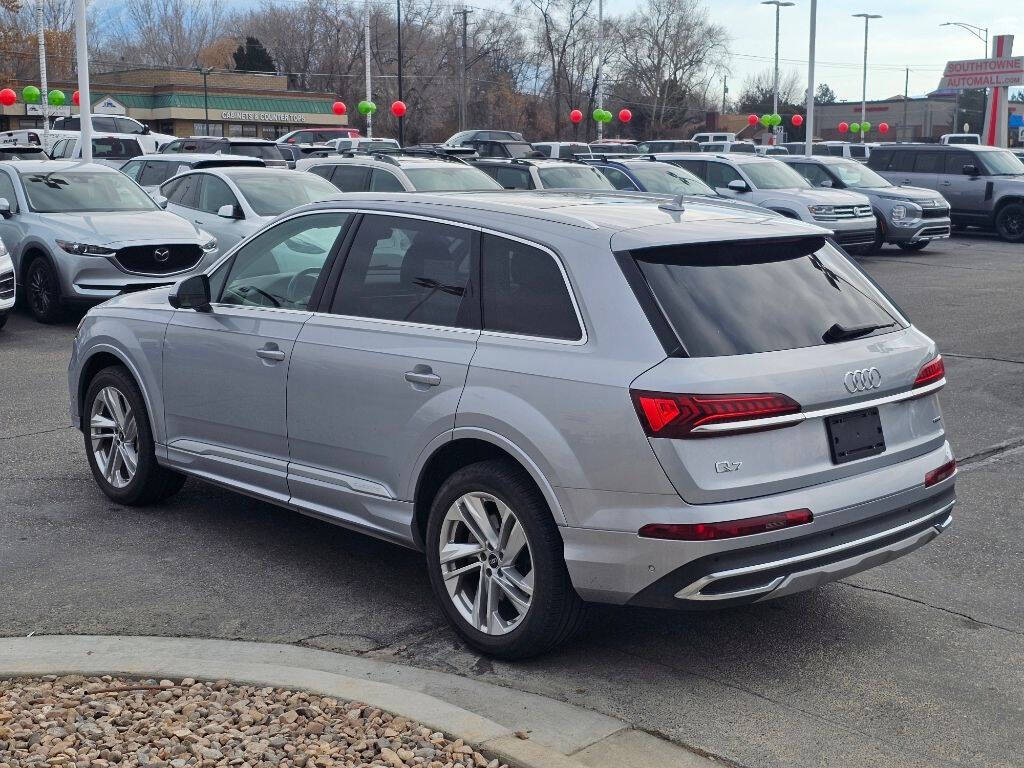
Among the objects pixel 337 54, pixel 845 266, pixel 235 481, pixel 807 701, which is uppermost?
pixel 337 54

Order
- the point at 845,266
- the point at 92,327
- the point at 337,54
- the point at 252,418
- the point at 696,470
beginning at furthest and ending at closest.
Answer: the point at 337,54 < the point at 92,327 < the point at 252,418 < the point at 845,266 < the point at 696,470

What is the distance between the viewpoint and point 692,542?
4.28 m

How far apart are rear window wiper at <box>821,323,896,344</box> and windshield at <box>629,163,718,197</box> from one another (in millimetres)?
17139

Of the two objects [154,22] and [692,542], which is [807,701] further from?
[154,22]

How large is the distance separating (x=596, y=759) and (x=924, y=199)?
22.1 meters

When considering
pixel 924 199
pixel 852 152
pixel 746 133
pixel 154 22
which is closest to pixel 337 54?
pixel 154 22

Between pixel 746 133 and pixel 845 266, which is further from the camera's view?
pixel 746 133

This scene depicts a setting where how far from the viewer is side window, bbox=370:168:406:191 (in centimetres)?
1731

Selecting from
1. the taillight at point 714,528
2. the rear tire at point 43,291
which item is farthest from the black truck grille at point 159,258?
the taillight at point 714,528

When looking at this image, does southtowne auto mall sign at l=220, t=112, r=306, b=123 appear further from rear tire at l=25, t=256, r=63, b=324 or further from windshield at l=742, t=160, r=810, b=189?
rear tire at l=25, t=256, r=63, b=324

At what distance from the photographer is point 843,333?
480 cm

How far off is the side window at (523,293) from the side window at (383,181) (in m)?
12.4

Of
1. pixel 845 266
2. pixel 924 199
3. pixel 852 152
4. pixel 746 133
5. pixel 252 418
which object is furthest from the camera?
pixel 746 133

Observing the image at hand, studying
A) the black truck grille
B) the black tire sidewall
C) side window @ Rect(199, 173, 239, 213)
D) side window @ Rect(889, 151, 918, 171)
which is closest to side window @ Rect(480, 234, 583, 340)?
the black tire sidewall
